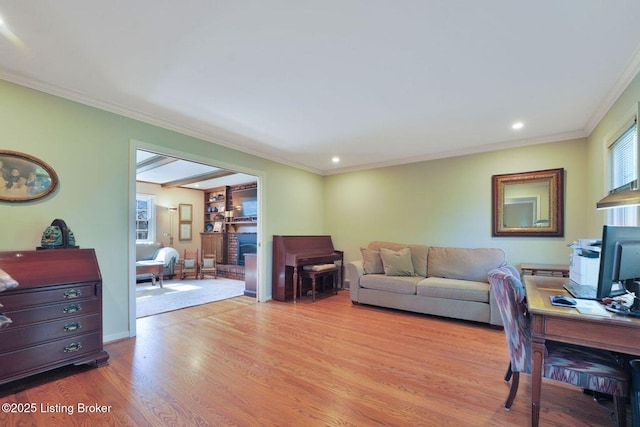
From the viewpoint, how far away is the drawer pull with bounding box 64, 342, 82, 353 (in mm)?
2357

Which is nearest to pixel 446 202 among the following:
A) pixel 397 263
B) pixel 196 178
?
pixel 397 263

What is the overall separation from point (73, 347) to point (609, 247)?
384 centimetres

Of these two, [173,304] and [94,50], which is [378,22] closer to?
[94,50]

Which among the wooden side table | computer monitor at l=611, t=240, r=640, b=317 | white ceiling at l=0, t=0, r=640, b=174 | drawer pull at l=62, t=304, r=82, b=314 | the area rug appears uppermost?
white ceiling at l=0, t=0, r=640, b=174

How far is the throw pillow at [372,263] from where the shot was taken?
4.69 m

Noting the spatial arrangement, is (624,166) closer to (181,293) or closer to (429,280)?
(429,280)

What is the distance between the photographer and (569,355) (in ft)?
5.87

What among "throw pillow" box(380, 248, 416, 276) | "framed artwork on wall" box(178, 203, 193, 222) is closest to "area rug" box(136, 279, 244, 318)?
"framed artwork on wall" box(178, 203, 193, 222)

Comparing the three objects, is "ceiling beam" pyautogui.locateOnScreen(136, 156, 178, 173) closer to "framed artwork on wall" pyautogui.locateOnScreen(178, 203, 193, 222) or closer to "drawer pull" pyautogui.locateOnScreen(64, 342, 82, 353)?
"framed artwork on wall" pyautogui.locateOnScreen(178, 203, 193, 222)

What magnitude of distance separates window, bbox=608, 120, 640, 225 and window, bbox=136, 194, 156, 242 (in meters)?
8.80

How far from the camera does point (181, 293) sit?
548cm

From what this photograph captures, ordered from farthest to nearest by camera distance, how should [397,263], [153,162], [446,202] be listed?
[153,162], [446,202], [397,263]

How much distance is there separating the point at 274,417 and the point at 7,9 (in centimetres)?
300

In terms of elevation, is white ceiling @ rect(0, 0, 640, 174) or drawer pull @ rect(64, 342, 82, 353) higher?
white ceiling @ rect(0, 0, 640, 174)
